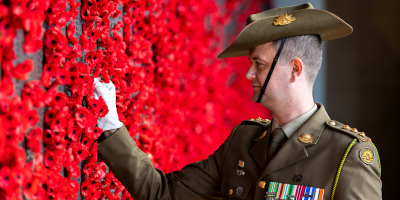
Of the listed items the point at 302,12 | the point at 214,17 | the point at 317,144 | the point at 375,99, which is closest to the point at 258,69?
the point at 302,12

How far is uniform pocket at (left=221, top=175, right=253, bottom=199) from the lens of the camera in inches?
55.9

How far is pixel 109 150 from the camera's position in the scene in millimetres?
1325

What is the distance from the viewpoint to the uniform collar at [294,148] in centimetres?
130

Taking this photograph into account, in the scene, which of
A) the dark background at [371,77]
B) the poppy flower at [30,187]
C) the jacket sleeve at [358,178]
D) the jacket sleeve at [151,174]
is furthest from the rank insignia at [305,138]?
the dark background at [371,77]

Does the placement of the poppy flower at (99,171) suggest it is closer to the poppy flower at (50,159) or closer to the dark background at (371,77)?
the poppy flower at (50,159)

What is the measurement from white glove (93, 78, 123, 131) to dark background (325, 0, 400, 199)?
2.81 meters

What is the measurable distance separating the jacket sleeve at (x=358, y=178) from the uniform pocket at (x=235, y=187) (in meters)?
0.37

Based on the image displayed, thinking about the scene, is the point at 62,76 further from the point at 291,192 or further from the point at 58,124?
the point at 291,192

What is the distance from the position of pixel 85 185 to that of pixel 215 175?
602 mm

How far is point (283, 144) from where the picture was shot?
136 centimetres

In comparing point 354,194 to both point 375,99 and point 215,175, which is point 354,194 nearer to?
point 215,175

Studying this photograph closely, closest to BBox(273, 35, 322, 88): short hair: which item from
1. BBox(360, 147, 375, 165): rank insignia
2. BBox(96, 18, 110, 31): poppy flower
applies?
BBox(360, 147, 375, 165): rank insignia

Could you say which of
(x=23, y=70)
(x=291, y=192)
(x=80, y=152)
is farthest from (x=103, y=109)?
(x=291, y=192)

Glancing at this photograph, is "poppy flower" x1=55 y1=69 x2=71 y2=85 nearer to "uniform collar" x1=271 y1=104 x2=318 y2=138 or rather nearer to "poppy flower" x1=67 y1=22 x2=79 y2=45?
"poppy flower" x1=67 y1=22 x2=79 y2=45
